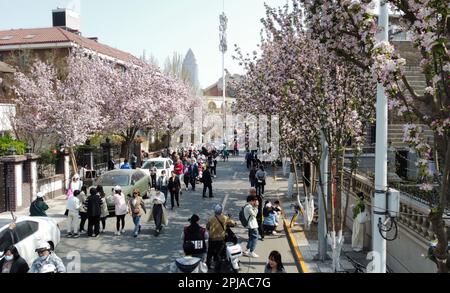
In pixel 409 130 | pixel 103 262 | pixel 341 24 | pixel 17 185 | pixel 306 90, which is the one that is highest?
pixel 341 24

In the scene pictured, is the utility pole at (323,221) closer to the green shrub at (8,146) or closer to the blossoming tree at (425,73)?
the blossoming tree at (425,73)

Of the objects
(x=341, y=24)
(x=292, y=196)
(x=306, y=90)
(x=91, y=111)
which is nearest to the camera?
(x=341, y=24)

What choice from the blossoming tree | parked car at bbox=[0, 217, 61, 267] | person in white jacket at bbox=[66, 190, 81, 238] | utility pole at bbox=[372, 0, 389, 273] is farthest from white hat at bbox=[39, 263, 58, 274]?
person in white jacket at bbox=[66, 190, 81, 238]

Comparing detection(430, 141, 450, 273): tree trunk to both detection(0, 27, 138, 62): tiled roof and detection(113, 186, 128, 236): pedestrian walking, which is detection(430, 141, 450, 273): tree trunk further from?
detection(0, 27, 138, 62): tiled roof

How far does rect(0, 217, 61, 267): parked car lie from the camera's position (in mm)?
11219

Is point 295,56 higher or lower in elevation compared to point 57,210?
higher

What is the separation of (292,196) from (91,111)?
1090cm

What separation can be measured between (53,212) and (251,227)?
32.8ft

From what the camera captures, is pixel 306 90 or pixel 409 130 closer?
pixel 409 130

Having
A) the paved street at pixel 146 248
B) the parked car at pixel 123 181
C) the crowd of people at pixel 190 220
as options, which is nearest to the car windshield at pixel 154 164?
the parked car at pixel 123 181

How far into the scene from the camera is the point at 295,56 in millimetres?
11953
